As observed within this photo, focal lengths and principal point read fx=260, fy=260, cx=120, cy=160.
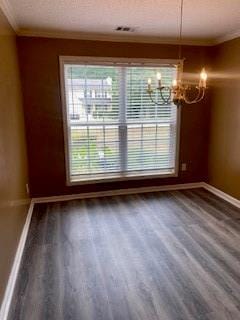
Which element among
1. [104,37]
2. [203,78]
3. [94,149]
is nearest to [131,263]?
[203,78]

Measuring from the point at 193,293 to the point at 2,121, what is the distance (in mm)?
2084

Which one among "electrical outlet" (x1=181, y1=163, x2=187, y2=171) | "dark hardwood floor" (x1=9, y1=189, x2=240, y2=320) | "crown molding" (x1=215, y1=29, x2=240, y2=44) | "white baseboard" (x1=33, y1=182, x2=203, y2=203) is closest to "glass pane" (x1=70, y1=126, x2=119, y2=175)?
"white baseboard" (x1=33, y1=182, x2=203, y2=203)

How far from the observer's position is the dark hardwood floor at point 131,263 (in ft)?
6.22

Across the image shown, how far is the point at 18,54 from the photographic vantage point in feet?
11.0

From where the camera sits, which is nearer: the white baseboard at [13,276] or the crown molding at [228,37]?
the white baseboard at [13,276]

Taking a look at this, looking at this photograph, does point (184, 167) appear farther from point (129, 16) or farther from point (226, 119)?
point (129, 16)

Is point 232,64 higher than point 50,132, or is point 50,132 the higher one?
point 232,64

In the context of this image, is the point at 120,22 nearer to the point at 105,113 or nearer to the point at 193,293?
the point at 105,113

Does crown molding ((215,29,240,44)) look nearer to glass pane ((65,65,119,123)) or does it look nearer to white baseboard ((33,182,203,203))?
glass pane ((65,65,119,123))

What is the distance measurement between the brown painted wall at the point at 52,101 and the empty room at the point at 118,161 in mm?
15

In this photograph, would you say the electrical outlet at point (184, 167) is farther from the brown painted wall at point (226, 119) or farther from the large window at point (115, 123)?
the brown painted wall at point (226, 119)

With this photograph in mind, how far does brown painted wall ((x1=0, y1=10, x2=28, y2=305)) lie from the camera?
2006 millimetres

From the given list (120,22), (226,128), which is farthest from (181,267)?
(120,22)

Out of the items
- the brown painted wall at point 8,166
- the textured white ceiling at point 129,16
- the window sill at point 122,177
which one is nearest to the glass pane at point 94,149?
the window sill at point 122,177
